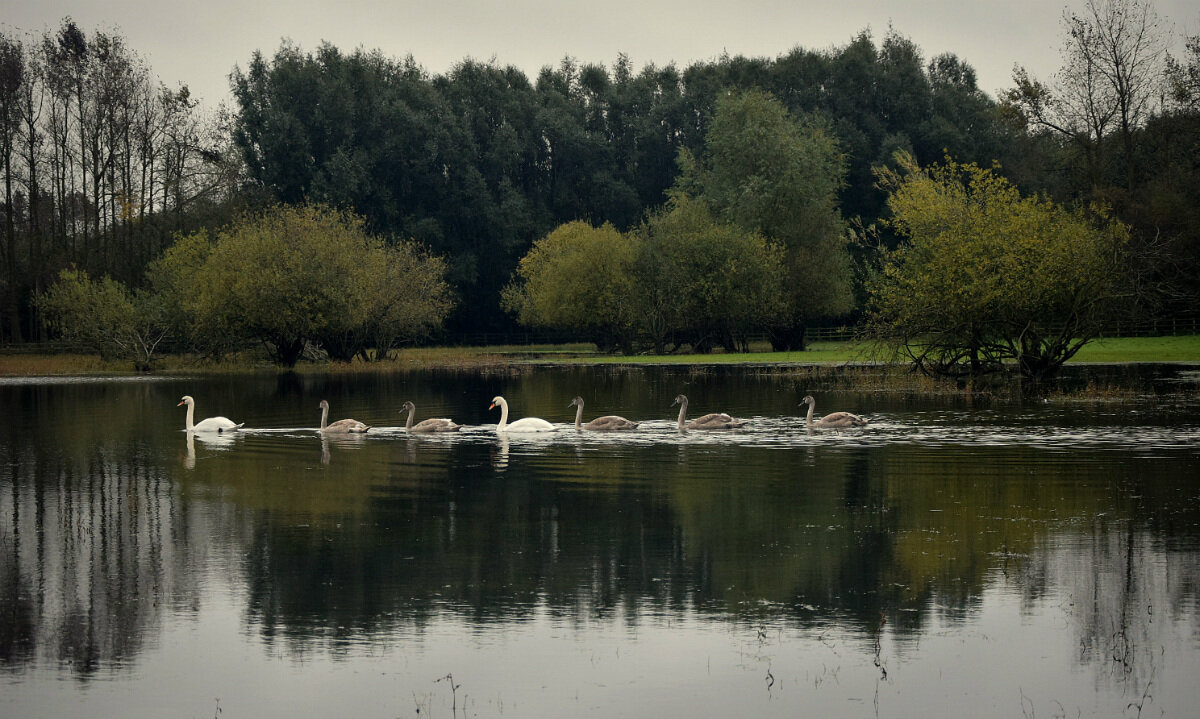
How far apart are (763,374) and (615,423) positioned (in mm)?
30882

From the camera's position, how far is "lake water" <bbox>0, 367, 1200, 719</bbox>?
1119 cm

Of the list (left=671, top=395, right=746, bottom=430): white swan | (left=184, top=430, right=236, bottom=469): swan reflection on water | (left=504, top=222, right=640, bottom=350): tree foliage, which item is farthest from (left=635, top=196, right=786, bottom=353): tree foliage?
(left=184, top=430, right=236, bottom=469): swan reflection on water

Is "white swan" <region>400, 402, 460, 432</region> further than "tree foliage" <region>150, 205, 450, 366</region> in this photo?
No

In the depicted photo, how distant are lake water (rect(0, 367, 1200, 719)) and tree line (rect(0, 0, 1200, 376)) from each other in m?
49.3

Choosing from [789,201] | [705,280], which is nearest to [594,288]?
[705,280]

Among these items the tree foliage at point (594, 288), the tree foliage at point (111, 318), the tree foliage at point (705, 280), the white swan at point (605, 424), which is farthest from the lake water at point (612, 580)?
the tree foliage at point (594, 288)

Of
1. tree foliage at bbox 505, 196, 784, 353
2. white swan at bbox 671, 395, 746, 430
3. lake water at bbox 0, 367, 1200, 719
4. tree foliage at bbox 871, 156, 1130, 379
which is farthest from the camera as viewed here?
tree foliage at bbox 505, 196, 784, 353

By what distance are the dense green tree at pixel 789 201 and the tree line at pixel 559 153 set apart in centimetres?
22

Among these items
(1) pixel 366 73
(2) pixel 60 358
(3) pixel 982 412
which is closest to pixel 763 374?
(3) pixel 982 412

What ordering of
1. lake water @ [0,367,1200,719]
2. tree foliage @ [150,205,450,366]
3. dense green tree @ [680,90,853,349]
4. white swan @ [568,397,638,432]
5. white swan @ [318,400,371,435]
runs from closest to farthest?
lake water @ [0,367,1200,719] → white swan @ [568,397,638,432] → white swan @ [318,400,371,435] → tree foliage @ [150,205,450,366] → dense green tree @ [680,90,853,349]

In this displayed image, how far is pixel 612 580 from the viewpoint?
15.0 m

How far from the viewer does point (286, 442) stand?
107 ft

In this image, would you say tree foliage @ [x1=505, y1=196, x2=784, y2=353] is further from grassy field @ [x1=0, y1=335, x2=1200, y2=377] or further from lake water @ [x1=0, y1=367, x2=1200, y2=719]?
lake water @ [x1=0, y1=367, x2=1200, y2=719]

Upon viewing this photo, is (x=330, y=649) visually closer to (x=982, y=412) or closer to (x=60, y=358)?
(x=982, y=412)
